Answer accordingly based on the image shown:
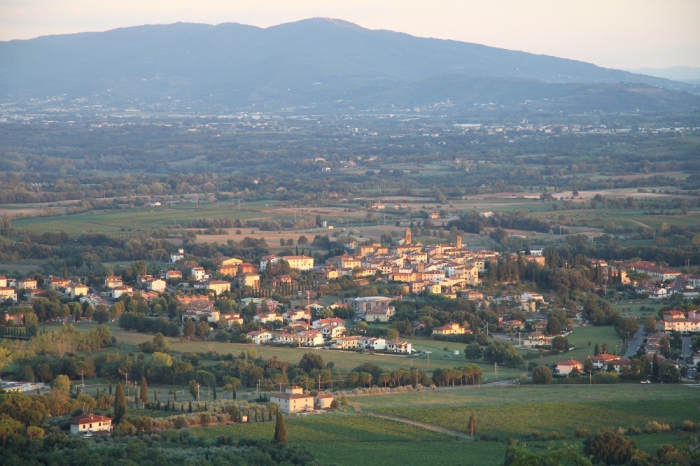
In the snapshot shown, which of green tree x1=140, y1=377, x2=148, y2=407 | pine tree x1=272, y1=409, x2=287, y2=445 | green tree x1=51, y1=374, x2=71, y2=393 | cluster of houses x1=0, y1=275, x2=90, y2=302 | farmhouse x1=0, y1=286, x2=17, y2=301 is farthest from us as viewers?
cluster of houses x1=0, y1=275, x2=90, y2=302

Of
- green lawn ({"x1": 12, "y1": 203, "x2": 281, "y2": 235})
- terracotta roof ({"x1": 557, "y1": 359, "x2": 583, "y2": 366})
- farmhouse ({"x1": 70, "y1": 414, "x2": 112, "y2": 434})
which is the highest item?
farmhouse ({"x1": 70, "y1": 414, "x2": 112, "y2": 434})

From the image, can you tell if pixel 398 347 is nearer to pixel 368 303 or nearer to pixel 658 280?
pixel 368 303

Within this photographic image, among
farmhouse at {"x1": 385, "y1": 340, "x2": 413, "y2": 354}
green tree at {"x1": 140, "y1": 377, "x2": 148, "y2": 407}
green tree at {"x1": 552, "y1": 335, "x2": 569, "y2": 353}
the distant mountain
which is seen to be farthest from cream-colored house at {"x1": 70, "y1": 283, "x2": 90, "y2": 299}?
the distant mountain

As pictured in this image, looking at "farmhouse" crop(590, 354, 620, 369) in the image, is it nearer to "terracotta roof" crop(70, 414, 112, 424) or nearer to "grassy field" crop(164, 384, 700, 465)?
"grassy field" crop(164, 384, 700, 465)

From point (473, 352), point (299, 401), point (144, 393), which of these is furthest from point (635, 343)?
point (144, 393)

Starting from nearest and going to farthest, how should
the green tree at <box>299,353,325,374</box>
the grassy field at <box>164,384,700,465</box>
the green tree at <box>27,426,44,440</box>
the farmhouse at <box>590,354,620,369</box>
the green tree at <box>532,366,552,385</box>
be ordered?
the green tree at <box>27,426,44,440</box>
the grassy field at <box>164,384,700,465</box>
the green tree at <box>532,366,552,385</box>
the green tree at <box>299,353,325,374</box>
the farmhouse at <box>590,354,620,369</box>

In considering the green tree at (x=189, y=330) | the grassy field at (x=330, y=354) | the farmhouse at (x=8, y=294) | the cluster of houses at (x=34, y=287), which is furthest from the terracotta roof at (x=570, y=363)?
the farmhouse at (x=8, y=294)

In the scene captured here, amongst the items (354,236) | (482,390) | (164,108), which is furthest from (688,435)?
(164,108)
